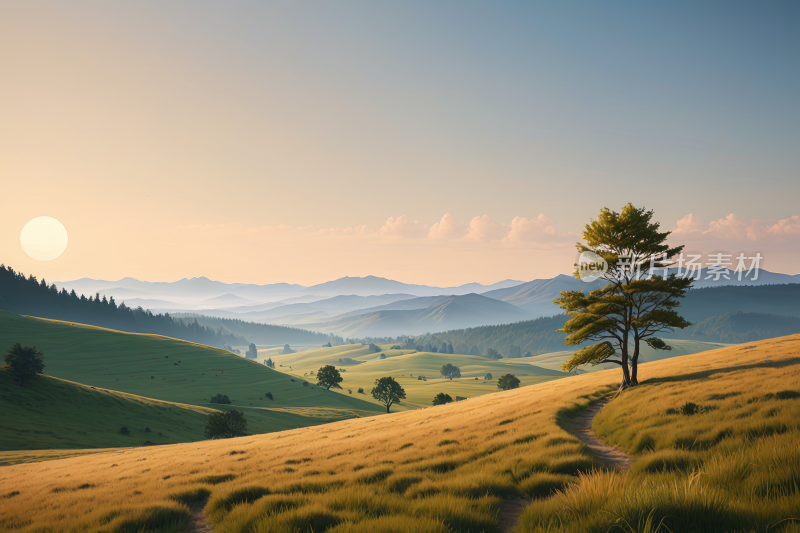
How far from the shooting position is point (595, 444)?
15102 millimetres

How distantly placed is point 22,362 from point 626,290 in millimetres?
114485

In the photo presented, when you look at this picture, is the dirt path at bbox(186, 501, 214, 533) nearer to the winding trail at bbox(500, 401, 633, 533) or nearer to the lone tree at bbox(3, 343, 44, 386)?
the winding trail at bbox(500, 401, 633, 533)

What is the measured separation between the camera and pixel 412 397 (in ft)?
564

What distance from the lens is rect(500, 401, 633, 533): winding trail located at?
6773 millimetres

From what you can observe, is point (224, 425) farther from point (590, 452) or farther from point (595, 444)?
point (590, 452)

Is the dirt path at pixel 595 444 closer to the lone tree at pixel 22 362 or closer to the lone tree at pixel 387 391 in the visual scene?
the lone tree at pixel 387 391

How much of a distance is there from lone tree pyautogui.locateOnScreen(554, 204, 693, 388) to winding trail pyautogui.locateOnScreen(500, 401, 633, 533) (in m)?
4.89

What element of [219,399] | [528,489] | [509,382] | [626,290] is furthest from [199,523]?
Answer: [509,382]

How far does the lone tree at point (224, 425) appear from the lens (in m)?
75.8

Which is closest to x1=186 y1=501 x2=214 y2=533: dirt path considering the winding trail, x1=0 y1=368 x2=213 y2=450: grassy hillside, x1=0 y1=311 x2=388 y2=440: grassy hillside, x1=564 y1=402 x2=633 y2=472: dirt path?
the winding trail

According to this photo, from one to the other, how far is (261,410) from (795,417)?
122328 millimetres

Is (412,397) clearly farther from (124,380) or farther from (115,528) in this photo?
(115,528)

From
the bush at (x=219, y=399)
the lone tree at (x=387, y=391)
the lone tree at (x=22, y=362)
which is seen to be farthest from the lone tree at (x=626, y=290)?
the bush at (x=219, y=399)

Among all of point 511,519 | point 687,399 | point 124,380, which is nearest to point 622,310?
point 687,399
